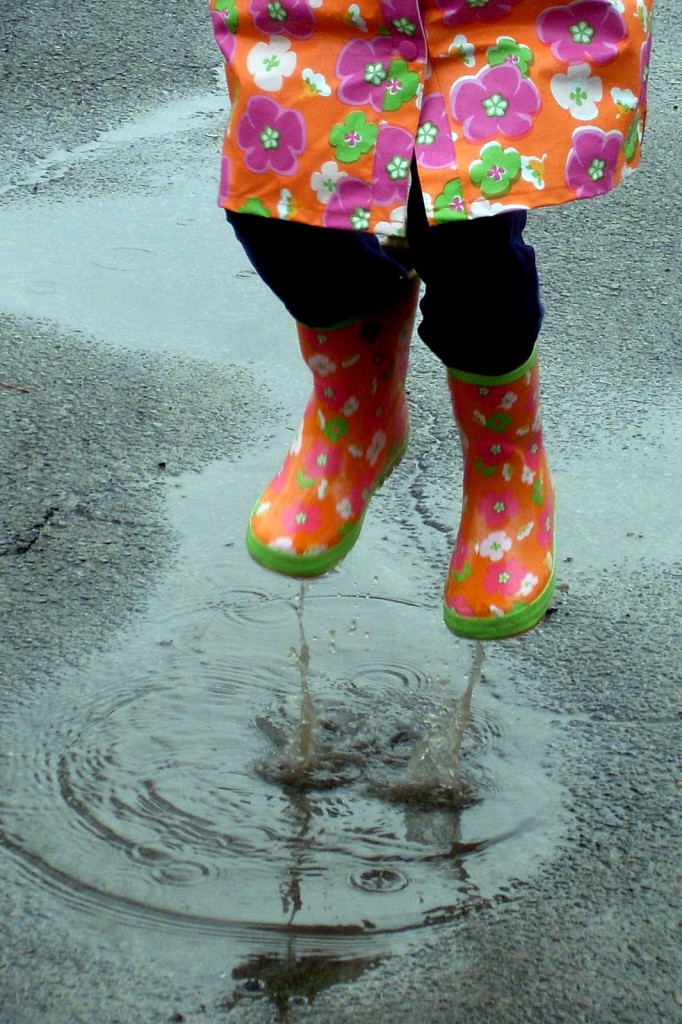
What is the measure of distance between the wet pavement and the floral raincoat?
2.61ft

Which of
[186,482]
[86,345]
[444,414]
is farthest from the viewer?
[86,345]

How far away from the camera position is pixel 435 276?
2.13 m

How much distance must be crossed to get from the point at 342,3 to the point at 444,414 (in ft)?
5.82

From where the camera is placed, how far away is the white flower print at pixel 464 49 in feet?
6.15

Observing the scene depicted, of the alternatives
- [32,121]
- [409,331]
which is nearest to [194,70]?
[32,121]

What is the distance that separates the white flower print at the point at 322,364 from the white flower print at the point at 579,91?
1.96ft

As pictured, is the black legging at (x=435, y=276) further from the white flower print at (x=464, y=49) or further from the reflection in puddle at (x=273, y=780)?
the reflection in puddle at (x=273, y=780)

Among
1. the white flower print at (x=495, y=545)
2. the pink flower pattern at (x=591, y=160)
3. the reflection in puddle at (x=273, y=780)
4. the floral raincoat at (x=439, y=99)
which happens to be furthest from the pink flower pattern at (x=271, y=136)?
the reflection in puddle at (x=273, y=780)

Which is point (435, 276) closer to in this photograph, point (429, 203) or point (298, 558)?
point (429, 203)

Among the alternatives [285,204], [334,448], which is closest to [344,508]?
[334,448]

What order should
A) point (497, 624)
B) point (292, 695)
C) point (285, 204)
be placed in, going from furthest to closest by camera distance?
1. point (292, 695)
2. point (497, 624)
3. point (285, 204)

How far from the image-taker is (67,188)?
4.82m

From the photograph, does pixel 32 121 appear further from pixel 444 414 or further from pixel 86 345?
pixel 444 414

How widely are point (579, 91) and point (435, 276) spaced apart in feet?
1.11
